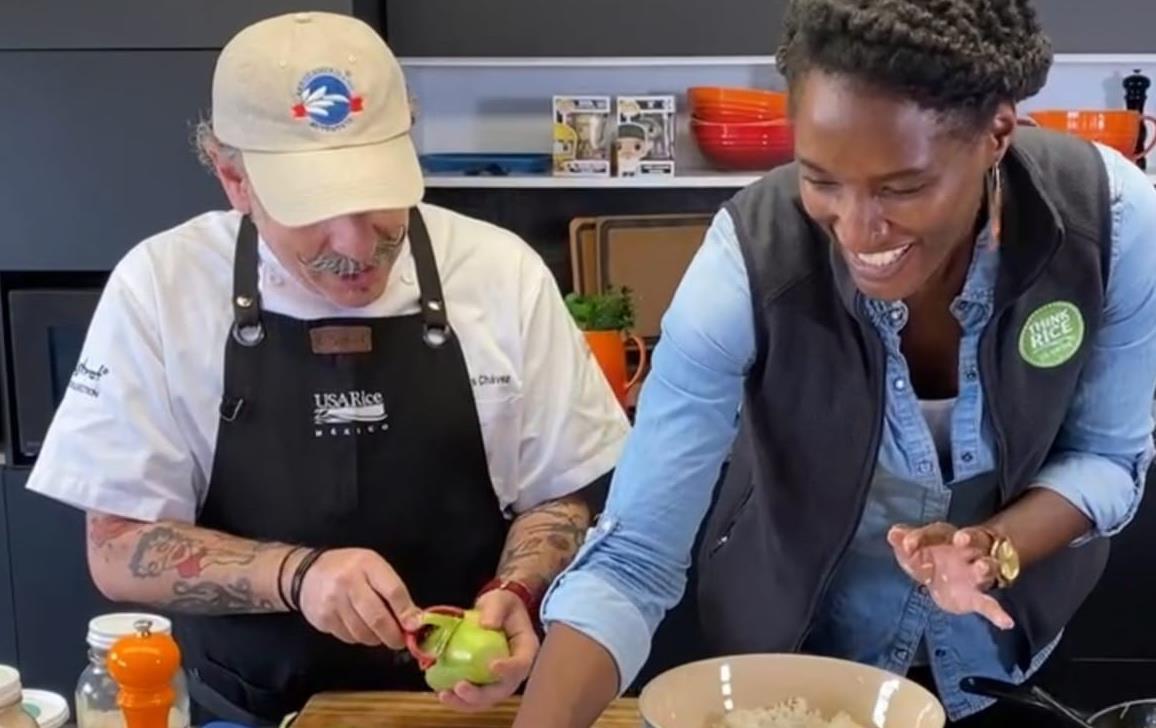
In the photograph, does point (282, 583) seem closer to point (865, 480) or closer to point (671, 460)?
point (671, 460)

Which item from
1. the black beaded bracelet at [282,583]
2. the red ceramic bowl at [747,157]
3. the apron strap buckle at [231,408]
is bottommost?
the black beaded bracelet at [282,583]

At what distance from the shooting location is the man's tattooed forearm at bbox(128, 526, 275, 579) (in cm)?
143

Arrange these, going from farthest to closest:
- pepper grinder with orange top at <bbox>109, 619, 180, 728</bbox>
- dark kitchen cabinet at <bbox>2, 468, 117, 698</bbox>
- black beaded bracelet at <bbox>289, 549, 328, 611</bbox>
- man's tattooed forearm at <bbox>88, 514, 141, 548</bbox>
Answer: dark kitchen cabinet at <bbox>2, 468, 117, 698</bbox>, man's tattooed forearm at <bbox>88, 514, 141, 548</bbox>, black beaded bracelet at <bbox>289, 549, 328, 611</bbox>, pepper grinder with orange top at <bbox>109, 619, 180, 728</bbox>

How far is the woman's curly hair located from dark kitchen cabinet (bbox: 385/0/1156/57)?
1822mm

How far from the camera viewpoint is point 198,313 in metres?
1.51

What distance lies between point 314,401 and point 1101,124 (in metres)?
1.81

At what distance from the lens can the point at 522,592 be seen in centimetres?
140

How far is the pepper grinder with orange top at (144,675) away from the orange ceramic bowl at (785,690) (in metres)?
0.33

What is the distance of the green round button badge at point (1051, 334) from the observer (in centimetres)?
120

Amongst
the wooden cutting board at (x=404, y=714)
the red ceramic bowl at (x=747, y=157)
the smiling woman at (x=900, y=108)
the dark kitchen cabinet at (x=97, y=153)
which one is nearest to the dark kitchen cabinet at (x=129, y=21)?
the dark kitchen cabinet at (x=97, y=153)

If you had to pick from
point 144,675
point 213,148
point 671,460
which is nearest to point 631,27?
point 213,148

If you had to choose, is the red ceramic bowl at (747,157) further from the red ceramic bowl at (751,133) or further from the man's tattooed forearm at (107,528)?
the man's tattooed forearm at (107,528)

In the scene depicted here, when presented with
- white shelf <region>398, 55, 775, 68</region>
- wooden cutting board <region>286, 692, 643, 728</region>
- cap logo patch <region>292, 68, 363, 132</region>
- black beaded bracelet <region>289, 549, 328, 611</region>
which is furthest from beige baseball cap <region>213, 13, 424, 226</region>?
white shelf <region>398, 55, 775, 68</region>

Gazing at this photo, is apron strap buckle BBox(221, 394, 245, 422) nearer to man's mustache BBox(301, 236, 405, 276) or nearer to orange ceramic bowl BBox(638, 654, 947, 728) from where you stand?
man's mustache BBox(301, 236, 405, 276)
